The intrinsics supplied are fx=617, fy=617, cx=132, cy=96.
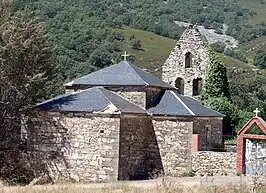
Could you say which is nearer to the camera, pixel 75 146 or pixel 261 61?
pixel 75 146

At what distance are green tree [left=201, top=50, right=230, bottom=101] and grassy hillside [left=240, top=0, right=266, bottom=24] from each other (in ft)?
274

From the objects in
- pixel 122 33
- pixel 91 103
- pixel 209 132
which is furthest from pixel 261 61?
pixel 91 103

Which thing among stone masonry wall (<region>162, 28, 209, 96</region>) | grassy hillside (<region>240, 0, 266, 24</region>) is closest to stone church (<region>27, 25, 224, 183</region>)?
Result: stone masonry wall (<region>162, 28, 209, 96</region>)

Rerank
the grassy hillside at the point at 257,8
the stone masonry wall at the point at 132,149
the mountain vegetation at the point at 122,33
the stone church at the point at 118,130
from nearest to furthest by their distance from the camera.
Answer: the stone church at the point at 118,130, the stone masonry wall at the point at 132,149, the mountain vegetation at the point at 122,33, the grassy hillside at the point at 257,8

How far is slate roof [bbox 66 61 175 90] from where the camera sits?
89.9 ft

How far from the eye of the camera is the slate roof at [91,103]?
2446cm

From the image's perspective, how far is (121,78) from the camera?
27844 millimetres

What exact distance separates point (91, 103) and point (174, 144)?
4.09m

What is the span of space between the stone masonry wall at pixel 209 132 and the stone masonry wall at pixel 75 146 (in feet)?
14.2

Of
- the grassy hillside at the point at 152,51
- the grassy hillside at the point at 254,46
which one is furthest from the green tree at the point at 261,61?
the grassy hillside at the point at 254,46

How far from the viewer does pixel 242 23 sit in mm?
116188

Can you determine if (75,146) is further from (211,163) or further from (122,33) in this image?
(122,33)

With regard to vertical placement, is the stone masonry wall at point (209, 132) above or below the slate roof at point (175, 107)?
below

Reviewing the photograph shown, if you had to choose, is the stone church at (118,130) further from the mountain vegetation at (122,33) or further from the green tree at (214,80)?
the mountain vegetation at (122,33)
